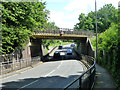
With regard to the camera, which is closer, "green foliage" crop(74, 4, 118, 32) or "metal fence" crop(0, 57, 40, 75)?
"metal fence" crop(0, 57, 40, 75)

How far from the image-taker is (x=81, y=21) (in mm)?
68812

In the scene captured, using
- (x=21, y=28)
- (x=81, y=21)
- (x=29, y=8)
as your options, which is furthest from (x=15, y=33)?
(x=81, y=21)

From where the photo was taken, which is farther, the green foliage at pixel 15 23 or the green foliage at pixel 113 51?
the green foliage at pixel 15 23

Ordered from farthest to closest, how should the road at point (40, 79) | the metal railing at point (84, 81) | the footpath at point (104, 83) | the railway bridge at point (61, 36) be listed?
the railway bridge at point (61, 36) < the road at point (40, 79) < the footpath at point (104, 83) < the metal railing at point (84, 81)

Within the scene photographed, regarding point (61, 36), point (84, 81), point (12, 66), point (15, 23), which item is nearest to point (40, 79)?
point (12, 66)

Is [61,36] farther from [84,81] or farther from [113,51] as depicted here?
[84,81]

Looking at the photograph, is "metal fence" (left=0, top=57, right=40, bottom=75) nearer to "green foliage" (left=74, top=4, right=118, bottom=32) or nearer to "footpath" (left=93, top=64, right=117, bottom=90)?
"footpath" (left=93, top=64, right=117, bottom=90)

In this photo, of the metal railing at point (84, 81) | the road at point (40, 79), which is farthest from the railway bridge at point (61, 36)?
the metal railing at point (84, 81)

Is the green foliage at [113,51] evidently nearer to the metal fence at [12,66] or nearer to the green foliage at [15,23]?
the green foliage at [15,23]

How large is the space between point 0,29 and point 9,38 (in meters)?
1.49

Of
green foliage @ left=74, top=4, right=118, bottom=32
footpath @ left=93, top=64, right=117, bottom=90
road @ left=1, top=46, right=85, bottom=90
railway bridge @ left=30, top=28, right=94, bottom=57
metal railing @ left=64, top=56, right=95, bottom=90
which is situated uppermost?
green foliage @ left=74, top=4, right=118, bottom=32

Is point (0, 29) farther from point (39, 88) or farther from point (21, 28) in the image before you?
point (39, 88)

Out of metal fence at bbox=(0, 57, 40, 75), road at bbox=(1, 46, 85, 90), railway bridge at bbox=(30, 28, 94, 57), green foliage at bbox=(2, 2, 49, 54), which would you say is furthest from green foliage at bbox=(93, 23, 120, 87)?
railway bridge at bbox=(30, 28, 94, 57)

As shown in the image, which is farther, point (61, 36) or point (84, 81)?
point (61, 36)
